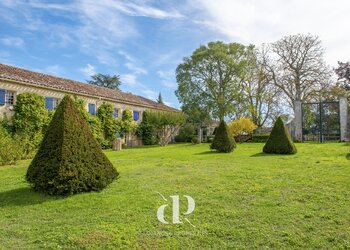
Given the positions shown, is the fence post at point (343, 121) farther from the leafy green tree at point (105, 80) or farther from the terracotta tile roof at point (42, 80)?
the leafy green tree at point (105, 80)

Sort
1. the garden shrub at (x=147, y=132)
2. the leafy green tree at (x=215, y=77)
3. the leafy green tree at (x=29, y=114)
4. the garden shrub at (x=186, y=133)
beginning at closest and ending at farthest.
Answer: the leafy green tree at (x=29, y=114) → the garden shrub at (x=147, y=132) → the leafy green tree at (x=215, y=77) → the garden shrub at (x=186, y=133)

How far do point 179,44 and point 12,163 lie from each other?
10.4m

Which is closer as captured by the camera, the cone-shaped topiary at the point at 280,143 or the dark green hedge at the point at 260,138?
the cone-shaped topiary at the point at 280,143

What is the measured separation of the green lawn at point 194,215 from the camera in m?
3.74

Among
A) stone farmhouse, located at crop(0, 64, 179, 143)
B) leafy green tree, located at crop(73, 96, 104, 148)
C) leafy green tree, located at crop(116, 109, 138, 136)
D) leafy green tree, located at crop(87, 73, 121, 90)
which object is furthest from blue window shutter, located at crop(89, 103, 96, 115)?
leafy green tree, located at crop(87, 73, 121, 90)

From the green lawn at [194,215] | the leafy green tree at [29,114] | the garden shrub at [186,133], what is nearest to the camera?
the green lawn at [194,215]

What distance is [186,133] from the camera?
123 feet

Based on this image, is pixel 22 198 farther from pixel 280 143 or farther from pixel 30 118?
pixel 30 118

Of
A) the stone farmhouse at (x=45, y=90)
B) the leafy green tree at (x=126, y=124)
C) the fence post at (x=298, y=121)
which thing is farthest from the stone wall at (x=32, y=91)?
the fence post at (x=298, y=121)

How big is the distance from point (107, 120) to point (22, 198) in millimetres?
20877

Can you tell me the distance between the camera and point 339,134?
24703 millimetres

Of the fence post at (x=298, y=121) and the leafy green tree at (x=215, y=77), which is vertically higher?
the leafy green tree at (x=215, y=77)

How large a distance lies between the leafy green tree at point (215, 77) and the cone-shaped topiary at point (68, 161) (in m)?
28.3

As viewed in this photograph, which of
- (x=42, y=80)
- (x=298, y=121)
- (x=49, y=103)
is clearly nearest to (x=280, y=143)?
(x=298, y=121)
